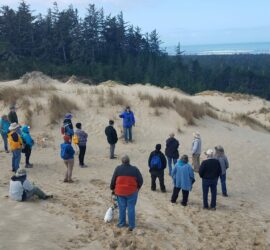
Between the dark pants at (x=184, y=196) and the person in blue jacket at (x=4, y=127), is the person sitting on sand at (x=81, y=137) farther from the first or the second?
the dark pants at (x=184, y=196)

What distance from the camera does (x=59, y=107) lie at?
2094 cm

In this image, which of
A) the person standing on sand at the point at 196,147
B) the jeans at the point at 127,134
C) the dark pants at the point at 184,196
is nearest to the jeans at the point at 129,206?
the dark pants at the point at 184,196

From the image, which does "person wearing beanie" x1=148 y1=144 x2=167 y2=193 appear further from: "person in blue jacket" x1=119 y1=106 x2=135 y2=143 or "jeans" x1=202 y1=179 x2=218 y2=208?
"person in blue jacket" x1=119 y1=106 x2=135 y2=143

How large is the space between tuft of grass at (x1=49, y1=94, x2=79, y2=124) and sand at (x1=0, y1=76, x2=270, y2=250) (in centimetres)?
33

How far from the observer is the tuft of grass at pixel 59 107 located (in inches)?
795

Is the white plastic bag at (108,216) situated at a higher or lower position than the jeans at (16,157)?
lower

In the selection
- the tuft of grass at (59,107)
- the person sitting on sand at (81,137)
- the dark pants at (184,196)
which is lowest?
the dark pants at (184,196)

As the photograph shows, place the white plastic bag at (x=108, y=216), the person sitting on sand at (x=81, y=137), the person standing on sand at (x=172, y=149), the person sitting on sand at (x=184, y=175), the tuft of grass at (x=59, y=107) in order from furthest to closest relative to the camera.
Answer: the tuft of grass at (x=59, y=107), the person sitting on sand at (x=81, y=137), the person standing on sand at (x=172, y=149), the person sitting on sand at (x=184, y=175), the white plastic bag at (x=108, y=216)

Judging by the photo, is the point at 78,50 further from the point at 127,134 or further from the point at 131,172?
the point at 131,172

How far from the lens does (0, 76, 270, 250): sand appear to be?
8.44 m

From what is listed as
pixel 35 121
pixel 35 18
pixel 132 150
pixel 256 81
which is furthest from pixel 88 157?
pixel 256 81

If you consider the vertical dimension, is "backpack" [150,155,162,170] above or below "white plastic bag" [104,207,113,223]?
above

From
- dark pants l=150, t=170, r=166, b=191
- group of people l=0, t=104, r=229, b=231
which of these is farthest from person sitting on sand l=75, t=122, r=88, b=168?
dark pants l=150, t=170, r=166, b=191

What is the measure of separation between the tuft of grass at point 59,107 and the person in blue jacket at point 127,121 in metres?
3.44
